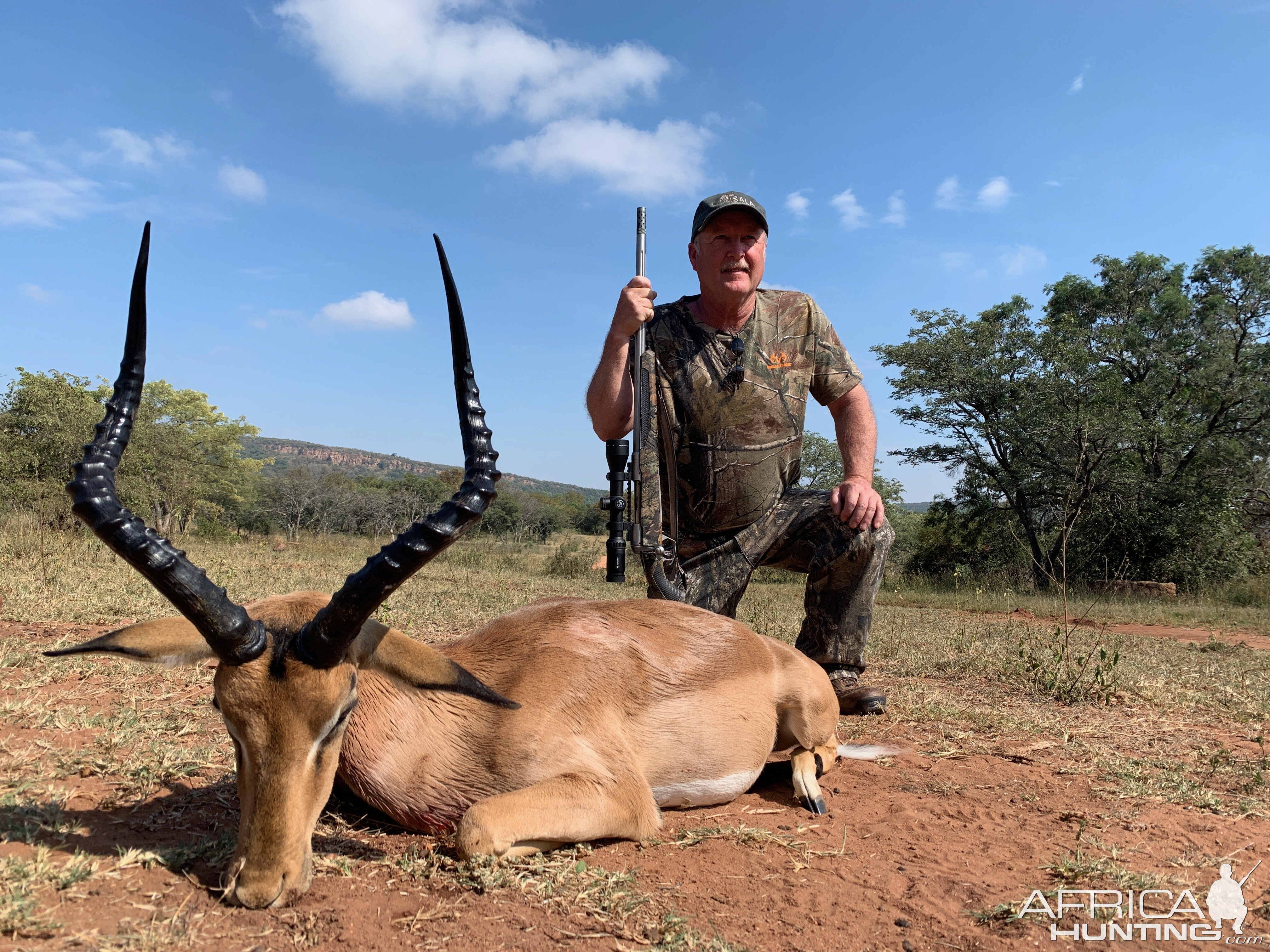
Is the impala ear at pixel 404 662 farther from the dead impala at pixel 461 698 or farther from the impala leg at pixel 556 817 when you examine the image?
the impala leg at pixel 556 817

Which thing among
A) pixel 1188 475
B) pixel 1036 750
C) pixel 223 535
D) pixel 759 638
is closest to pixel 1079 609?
pixel 1188 475

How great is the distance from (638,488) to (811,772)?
2.48 metres

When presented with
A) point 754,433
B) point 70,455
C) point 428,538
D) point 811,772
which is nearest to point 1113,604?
point 754,433

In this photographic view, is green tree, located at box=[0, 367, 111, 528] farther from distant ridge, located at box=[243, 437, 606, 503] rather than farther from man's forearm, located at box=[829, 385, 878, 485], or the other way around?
distant ridge, located at box=[243, 437, 606, 503]

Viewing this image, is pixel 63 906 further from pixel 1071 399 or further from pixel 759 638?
pixel 1071 399

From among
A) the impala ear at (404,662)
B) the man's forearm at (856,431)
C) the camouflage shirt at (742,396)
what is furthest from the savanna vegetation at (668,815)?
the camouflage shirt at (742,396)

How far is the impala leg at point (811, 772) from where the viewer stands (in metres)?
3.96

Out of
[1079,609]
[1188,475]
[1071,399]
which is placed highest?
[1071,399]

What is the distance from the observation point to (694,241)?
622 centimetres

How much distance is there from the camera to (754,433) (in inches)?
237

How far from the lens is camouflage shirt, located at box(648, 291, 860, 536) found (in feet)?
19.7

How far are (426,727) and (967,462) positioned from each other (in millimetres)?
26432

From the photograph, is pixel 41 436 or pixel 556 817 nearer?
pixel 556 817

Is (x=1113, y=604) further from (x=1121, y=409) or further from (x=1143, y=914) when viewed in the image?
(x=1143, y=914)
